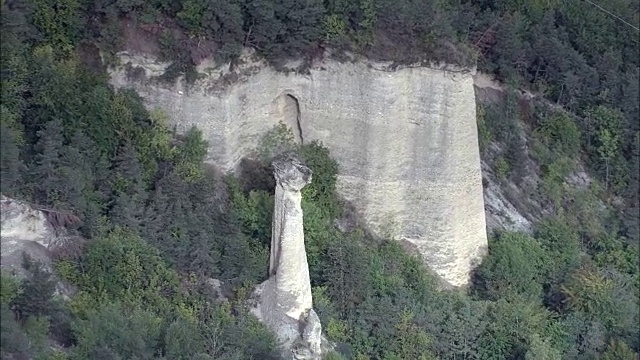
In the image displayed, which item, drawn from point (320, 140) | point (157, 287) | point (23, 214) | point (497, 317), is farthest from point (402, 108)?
point (23, 214)

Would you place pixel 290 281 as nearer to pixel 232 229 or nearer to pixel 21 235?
pixel 232 229

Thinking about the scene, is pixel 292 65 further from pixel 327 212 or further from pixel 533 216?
pixel 533 216

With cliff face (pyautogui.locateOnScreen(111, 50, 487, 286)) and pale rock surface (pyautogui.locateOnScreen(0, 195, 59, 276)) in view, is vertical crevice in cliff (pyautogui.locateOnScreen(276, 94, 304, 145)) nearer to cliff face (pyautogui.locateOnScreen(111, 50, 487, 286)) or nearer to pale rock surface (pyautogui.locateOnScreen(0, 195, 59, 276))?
cliff face (pyautogui.locateOnScreen(111, 50, 487, 286))

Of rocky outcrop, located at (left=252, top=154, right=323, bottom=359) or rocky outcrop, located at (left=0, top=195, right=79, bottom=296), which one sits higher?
rocky outcrop, located at (left=0, top=195, right=79, bottom=296)

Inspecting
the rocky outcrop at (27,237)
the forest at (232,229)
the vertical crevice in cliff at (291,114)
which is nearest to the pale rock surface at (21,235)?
the rocky outcrop at (27,237)

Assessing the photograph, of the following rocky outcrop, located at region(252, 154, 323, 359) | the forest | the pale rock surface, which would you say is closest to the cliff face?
the forest

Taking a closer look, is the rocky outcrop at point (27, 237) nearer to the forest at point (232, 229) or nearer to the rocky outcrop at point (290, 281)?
the forest at point (232, 229)

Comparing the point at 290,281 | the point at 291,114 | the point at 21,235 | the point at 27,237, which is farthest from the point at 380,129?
the point at 21,235
